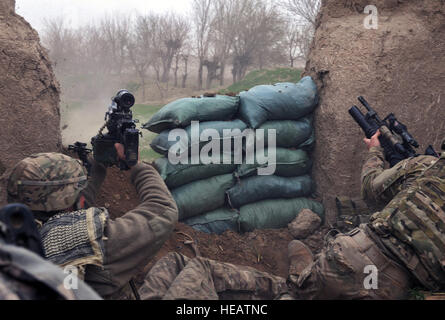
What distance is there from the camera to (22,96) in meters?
2.63

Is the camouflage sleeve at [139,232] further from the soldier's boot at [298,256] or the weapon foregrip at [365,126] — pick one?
the weapon foregrip at [365,126]

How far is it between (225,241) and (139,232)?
2021 millimetres

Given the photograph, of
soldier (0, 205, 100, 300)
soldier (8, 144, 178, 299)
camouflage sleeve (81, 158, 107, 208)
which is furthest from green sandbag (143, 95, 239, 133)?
soldier (0, 205, 100, 300)

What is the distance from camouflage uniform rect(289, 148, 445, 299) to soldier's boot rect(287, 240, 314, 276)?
3.59 feet

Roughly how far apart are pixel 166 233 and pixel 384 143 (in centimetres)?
206

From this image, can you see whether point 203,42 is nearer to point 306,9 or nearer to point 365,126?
point 306,9

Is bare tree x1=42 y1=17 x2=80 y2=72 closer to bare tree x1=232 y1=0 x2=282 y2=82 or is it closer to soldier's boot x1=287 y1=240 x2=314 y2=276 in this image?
bare tree x1=232 y1=0 x2=282 y2=82

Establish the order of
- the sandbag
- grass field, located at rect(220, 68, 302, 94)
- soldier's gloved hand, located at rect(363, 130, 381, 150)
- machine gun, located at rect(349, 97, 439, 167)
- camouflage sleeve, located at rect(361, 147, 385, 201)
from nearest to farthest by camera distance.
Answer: camouflage sleeve, located at rect(361, 147, 385, 201) → machine gun, located at rect(349, 97, 439, 167) → soldier's gloved hand, located at rect(363, 130, 381, 150) → the sandbag → grass field, located at rect(220, 68, 302, 94)

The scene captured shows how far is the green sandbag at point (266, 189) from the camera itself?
3789 mm

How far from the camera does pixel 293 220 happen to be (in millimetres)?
3922

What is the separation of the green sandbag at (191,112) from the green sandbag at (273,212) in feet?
3.60

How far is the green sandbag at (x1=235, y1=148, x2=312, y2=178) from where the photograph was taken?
3.77 m

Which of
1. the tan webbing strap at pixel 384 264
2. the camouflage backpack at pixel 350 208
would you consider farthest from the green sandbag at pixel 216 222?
the tan webbing strap at pixel 384 264

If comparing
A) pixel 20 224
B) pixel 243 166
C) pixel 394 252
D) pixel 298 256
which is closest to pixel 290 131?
pixel 243 166
